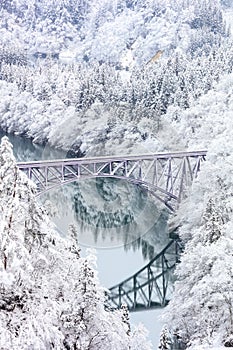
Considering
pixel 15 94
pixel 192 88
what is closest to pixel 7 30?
pixel 15 94

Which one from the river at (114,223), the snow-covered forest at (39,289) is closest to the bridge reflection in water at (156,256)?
the river at (114,223)

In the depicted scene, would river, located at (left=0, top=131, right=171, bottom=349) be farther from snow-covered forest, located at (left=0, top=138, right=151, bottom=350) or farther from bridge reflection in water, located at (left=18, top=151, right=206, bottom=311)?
snow-covered forest, located at (left=0, top=138, right=151, bottom=350)

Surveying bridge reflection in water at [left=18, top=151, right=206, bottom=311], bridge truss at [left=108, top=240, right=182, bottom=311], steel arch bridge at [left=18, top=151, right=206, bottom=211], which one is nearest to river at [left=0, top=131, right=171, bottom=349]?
bridge truss at [left=108, top=240, right=182, bottom=311]

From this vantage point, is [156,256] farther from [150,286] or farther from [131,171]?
[131,171]

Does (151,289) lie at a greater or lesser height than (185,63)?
lesser

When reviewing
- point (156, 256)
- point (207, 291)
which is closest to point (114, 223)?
point (156, 256)

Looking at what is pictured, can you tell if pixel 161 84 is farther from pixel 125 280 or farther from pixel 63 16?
pixel 63 16
